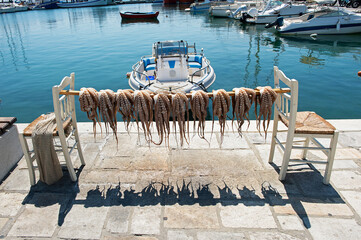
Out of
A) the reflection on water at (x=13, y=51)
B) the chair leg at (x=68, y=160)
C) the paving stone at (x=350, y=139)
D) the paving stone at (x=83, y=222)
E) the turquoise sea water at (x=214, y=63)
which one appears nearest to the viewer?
the paving stone at (x=83, y=222)

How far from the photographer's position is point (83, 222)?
2652mm

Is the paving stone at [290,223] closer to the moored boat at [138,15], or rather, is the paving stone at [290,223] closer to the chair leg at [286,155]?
the chair leg at [286,155]

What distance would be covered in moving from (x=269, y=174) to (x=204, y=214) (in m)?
1.16

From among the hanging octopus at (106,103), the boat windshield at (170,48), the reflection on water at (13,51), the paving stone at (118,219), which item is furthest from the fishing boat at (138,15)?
the paving stone at (118,219)

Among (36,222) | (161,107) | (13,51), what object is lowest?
(13,51)

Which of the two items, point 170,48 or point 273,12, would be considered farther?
point 273,12

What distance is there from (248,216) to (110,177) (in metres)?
1.82

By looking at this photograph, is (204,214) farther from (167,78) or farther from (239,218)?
(167,78)

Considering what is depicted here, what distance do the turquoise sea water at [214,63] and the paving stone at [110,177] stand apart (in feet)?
20.0

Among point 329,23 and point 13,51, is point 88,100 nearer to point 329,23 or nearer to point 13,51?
point 13,51

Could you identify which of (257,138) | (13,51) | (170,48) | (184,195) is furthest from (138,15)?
(184,195)

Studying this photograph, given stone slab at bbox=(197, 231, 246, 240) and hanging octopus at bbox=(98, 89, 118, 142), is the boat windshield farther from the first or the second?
stone slab at bbox=(197, 231, 246, 240)

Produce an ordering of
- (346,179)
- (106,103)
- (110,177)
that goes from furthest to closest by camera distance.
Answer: (110,177) → (346,179) → (106,103)

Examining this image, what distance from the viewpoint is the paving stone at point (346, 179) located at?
10.1ft
